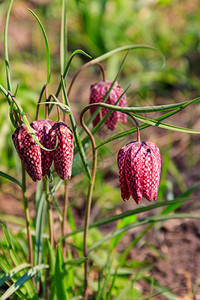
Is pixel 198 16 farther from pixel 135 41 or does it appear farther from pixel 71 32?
pixel 71 32

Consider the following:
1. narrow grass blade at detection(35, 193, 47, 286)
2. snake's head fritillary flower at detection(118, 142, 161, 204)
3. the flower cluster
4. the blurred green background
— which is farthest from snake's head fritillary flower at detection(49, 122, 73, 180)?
the blurred green background

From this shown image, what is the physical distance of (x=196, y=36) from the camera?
3.54 metres

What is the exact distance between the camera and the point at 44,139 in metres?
1.23

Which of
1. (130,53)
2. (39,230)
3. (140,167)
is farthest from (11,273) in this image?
(130,53)

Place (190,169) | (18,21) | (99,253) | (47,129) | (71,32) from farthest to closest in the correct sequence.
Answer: (18,21), (71,32), (190,169), (99,253), (47,129)

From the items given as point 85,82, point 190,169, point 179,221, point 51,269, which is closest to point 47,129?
point 51,269

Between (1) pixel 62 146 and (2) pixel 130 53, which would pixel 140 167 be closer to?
(1) pixel 62 146

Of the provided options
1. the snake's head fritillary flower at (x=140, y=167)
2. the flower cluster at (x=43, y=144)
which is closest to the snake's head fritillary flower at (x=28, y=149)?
the flower cluster at (x=43, y=144)

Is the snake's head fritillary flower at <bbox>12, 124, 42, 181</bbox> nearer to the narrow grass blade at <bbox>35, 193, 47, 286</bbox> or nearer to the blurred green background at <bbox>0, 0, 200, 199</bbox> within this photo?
the narrow grass blade at <bbox>35, 193, 47, 286</bbox>

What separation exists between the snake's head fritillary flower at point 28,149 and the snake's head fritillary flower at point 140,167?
229mm

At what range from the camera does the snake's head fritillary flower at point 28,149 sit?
3.97 feet

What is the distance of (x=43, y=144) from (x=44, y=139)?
0.05 feet

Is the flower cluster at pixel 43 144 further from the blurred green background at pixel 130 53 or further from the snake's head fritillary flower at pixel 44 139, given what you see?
the blurred green background at pixel 130 53

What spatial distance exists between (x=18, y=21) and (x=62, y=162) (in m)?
3.73
